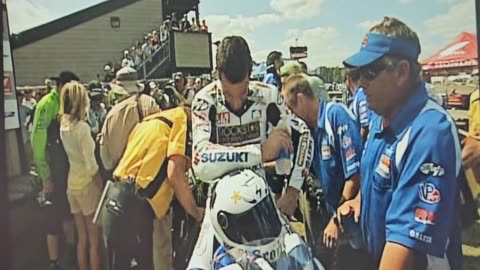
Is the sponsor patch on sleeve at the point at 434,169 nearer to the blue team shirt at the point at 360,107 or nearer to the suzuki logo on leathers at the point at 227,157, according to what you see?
the blue team shirt at the point at 360,107

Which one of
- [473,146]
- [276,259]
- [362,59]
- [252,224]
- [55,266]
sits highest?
[362,59]

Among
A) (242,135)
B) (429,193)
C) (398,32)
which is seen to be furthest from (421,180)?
(242,135)

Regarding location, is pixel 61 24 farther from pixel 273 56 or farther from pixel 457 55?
pixel 457 55

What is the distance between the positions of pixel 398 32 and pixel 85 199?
1.11 meters

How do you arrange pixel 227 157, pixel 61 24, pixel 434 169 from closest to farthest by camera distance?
pixel 434 169 < pixel 227 157 < pixel 61 24

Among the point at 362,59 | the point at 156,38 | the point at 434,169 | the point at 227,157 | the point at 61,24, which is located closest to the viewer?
the point at 434,169

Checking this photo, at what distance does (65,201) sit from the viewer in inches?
94.0

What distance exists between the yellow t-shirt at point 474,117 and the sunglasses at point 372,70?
24cm

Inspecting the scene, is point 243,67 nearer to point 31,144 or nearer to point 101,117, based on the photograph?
point 101,117

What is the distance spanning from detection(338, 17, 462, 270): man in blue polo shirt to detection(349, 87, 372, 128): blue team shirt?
2cm

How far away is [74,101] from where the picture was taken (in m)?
2.35

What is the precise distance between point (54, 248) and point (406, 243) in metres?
1.17

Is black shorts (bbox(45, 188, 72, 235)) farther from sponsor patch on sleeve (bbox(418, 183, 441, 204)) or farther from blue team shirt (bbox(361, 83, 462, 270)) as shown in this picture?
sponsor patch on sleeve (bbox(418, 183, 441, 204))

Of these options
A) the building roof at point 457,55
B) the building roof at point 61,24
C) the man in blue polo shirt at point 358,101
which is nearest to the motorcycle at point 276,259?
the man in blue polo shirt at point 358,101
